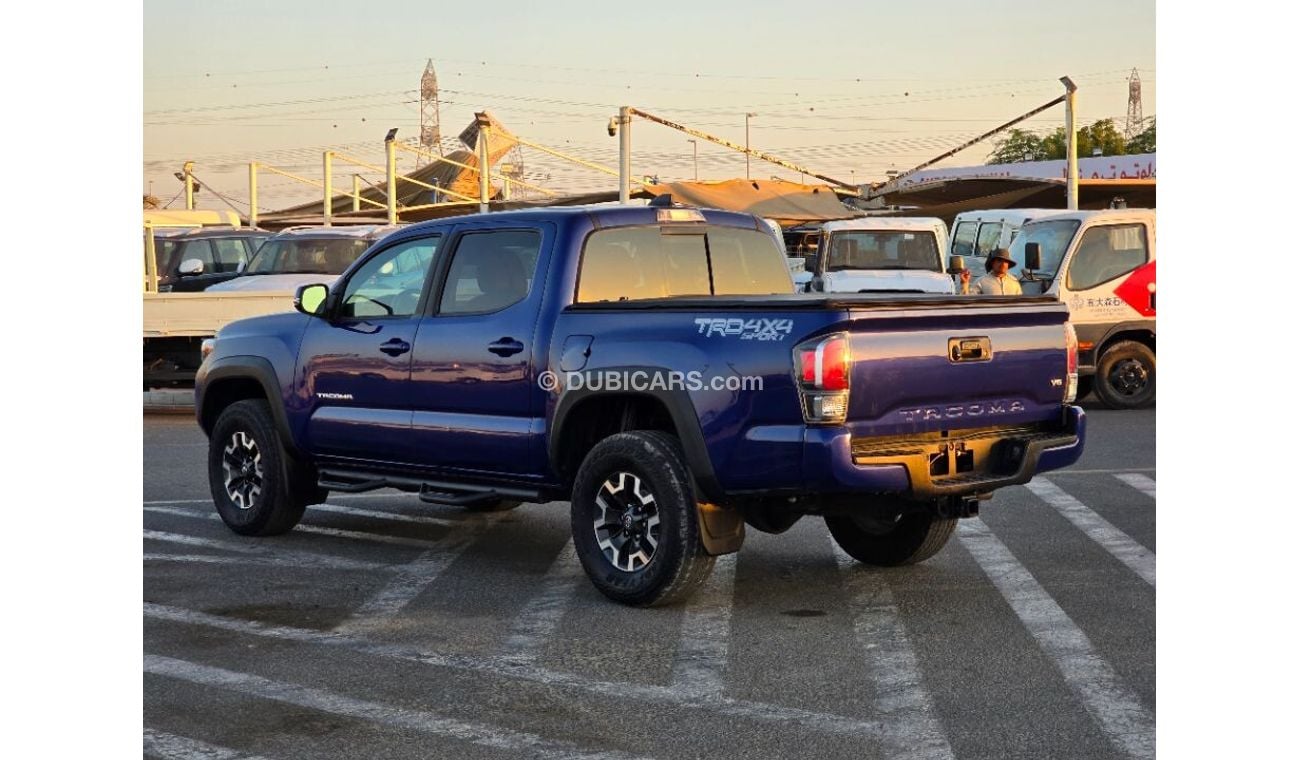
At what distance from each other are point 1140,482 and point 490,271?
228 inches

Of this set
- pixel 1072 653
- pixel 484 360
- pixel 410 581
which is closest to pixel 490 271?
pixel 484 360

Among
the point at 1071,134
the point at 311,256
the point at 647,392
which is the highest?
the point at 1071,134

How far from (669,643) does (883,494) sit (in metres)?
1.23

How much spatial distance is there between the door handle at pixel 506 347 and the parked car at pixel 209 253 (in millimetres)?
17385

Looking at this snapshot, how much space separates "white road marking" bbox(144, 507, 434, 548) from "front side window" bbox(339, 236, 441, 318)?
1.39m

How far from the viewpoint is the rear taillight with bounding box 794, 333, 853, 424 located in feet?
24.0

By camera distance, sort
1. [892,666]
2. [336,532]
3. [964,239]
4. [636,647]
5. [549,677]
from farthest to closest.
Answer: [964,239] < [336,532] < [636,647] < [892,666] < [549,677]

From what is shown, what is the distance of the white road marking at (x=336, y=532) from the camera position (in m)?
10.2

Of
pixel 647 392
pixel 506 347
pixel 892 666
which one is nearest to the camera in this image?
pixel 892 666

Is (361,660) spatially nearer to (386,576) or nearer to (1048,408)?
(386,576)

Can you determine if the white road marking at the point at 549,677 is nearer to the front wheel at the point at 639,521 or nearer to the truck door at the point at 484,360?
the front wheel at the point at 639,521

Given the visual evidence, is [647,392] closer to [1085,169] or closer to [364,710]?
[364,710]

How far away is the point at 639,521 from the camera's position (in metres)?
8.13

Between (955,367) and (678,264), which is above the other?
(678,264)
